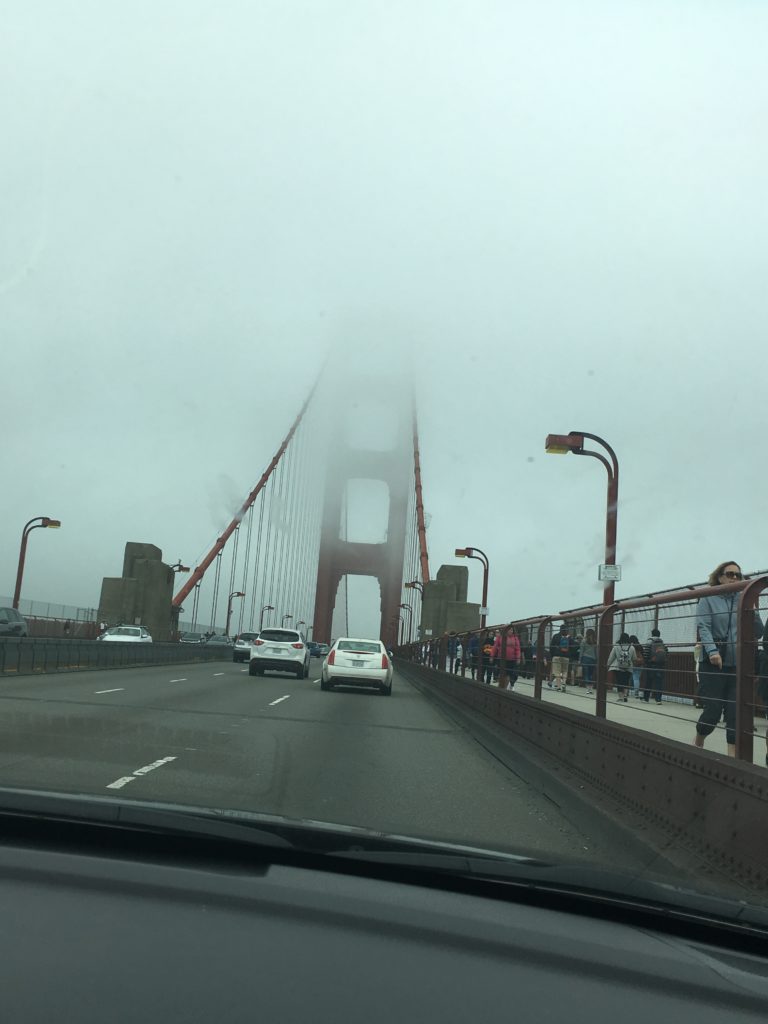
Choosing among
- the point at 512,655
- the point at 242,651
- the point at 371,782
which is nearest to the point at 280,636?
the point at 512,655

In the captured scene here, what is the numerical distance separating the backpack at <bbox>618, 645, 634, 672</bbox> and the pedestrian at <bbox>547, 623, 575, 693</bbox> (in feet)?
7.42

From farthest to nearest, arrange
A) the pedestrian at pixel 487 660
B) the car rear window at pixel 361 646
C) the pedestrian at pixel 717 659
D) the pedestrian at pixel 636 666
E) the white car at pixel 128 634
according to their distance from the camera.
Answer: the white car at pixel 128 634 → the car rear window at pixel 361 646 → the pedestrian at pixel 487 660 → the pedestrian at pixel 636 666 → the pedestrian at pixel 717 659

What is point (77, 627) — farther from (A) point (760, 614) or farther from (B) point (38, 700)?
(A) point (760, 614)

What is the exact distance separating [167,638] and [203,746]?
45.6 meters

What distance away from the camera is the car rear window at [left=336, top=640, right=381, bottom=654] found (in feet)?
74.2

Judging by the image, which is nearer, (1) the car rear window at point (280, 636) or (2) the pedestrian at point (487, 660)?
(2) the pedestrian at point (487, 660)

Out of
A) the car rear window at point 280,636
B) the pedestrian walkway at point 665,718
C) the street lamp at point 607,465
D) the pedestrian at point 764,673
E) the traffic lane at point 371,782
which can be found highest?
the street lamp at point 607,465

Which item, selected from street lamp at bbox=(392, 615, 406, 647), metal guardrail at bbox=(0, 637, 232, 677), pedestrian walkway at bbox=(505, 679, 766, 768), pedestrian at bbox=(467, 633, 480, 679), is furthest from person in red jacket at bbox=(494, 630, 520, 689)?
street lamp at bbox=(392, 615, 406, 647)

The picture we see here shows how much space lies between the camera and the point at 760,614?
5504 millimetres

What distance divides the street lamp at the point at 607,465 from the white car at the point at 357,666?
582 cm

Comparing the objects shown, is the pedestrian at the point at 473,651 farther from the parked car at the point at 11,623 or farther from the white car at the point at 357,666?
the parked car at the point at 11,623

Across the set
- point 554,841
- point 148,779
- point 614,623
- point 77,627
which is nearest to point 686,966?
point 554,841

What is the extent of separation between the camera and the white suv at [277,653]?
28109mm

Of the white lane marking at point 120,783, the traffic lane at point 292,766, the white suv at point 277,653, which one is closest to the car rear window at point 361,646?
the white suv at point 277,653
